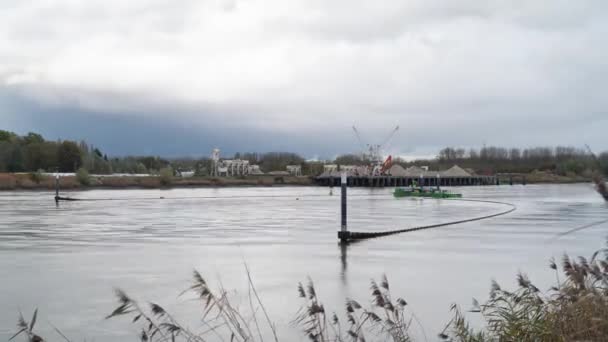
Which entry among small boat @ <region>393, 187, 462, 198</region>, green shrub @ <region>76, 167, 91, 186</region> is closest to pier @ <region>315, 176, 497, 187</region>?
green shrub @ <region>76, 167, 91, 186</region>

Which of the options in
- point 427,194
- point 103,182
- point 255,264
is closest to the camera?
point 255,264

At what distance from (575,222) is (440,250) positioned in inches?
619

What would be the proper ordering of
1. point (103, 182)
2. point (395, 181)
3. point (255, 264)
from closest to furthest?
point (255, 264)
point (103, 182)
point (395, 181)

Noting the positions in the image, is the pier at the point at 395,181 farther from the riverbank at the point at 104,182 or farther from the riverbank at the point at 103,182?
the riverbank at the point at 103,182

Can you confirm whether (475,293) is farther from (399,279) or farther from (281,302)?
(281,302)

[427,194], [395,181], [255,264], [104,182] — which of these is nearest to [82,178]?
[104,182]

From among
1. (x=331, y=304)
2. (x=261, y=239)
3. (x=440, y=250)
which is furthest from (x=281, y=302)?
(x=261, y=239)

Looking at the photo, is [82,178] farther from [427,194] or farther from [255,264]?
[255,264]

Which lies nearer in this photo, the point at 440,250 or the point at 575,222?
the point at 440,250

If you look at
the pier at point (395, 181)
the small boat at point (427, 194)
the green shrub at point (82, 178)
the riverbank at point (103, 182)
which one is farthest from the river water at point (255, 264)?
the pier at point (395, 181)

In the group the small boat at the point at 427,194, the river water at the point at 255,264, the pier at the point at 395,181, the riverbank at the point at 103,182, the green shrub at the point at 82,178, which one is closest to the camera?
the river water at the point at 255,264

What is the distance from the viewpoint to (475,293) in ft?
46.2

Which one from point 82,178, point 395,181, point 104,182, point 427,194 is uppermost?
point 82,178

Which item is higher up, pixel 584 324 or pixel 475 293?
pixel 584 324
